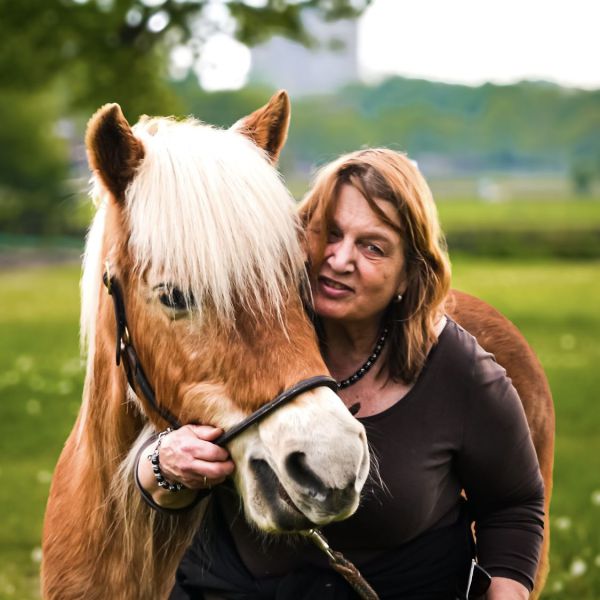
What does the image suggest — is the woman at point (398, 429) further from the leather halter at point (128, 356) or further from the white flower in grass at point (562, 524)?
the white flower in grass at point (562, 524)

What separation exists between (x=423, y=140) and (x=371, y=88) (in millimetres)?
7700

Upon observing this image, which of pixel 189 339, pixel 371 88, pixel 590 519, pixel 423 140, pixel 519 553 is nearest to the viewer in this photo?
pixel 189 339

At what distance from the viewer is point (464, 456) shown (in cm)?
276

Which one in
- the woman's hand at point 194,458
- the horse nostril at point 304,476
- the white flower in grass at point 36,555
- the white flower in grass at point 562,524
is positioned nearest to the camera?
the horse nostril at point 304,476

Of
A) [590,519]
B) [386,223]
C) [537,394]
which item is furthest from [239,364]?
[590,519]

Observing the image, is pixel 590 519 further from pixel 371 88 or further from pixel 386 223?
pixel 371 88

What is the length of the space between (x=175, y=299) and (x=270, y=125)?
862 mm

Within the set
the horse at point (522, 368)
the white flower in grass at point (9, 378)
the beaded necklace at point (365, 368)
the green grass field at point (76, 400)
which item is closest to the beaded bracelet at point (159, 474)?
the beaded necklace at point (365, 368)

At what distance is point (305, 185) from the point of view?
4305 mm

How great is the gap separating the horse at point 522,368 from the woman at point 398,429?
107 cm

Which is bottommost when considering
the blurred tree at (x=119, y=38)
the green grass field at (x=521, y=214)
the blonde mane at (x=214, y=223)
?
the green grass field at (x=521, y=214)

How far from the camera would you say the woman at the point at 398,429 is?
266cm

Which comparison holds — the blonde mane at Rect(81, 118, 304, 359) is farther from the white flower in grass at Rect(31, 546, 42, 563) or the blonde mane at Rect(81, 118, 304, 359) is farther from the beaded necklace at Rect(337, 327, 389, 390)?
the white flower in grass at Rect(31, 546, 42, 563)

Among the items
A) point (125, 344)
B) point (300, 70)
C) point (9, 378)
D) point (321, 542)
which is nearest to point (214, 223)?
point (125, 344)
